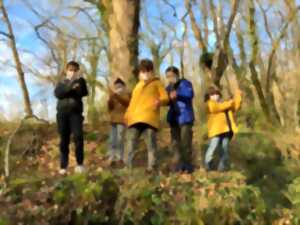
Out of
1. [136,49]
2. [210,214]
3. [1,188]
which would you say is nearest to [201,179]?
[210,214]

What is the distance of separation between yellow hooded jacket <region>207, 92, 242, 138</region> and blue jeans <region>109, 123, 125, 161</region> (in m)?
1.58

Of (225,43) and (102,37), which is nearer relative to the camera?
(225,43)

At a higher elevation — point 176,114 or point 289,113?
point 289,113

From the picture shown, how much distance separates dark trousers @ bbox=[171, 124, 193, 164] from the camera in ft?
32.3

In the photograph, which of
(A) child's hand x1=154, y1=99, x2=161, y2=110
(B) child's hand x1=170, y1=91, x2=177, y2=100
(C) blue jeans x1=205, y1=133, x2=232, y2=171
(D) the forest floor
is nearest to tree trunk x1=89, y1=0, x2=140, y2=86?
(D) the forest floor

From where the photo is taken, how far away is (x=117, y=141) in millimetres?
11016

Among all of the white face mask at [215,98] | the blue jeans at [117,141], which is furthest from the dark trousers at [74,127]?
the white face mask at [215,98]

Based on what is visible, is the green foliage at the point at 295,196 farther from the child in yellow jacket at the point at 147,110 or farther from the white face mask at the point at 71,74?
the white face mask at the point at 71,74

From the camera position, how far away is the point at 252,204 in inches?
321

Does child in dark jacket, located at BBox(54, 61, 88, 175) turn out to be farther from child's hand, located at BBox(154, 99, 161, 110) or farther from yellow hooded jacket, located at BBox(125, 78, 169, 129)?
child's hand, located at BBox(154, 99, 161, 110)

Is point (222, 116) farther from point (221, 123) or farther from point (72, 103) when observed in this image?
point (72, 103)

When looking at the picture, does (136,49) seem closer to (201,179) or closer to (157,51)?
(201,179)

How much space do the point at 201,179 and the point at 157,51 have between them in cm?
2169

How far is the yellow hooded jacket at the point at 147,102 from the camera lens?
9156mm
